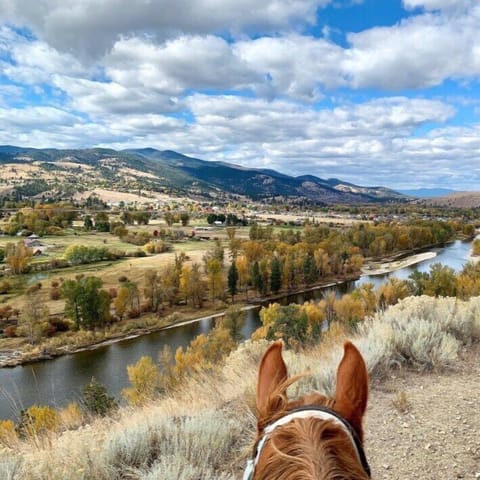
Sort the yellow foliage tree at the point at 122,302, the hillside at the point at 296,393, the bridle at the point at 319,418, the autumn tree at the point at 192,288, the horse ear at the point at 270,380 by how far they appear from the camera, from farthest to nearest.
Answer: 1. the autumn tree at the point at 192,288
2. the yellow foliage tree at the point at 122,302
3. the hillside at the point at 296,393
4. the horse ear at the point at 270,380
5. the bridle at the point at 319,418

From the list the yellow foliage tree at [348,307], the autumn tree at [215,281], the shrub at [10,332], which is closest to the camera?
the yellow foliage tree at [348,307]

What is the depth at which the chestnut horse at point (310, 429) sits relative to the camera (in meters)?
1.03

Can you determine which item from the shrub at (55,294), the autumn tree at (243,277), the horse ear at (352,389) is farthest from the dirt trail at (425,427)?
the shrub at (55,294)

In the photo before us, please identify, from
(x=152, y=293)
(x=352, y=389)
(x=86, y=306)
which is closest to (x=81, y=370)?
(x=86, y=306)

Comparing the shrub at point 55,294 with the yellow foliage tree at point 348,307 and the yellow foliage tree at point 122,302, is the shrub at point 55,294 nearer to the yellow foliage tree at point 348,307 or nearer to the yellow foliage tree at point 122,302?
the yellow foliage tree at point 122,302

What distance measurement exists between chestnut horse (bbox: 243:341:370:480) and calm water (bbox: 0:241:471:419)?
66.2 ft

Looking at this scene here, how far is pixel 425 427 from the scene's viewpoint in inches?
160

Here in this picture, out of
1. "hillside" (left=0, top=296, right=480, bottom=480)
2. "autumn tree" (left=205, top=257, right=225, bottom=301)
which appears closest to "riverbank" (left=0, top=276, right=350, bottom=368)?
"autumn tree" (left=205, top=257, right=225, bottom=301)

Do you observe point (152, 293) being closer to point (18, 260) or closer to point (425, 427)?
point (18, 260)

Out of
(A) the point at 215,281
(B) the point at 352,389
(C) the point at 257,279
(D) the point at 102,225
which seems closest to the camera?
(B) the point at 352,389

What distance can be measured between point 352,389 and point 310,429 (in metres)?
0.31

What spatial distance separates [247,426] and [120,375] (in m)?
24.9

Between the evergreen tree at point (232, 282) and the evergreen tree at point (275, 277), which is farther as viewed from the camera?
the evergreen tree at point (275, 277)

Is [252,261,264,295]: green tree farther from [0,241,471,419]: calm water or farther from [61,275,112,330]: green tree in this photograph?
[61,275,112,330]: green tree
